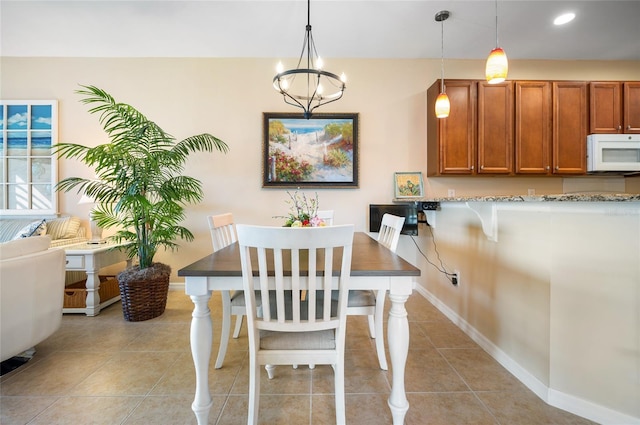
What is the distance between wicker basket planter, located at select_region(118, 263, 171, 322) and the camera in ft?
7.41

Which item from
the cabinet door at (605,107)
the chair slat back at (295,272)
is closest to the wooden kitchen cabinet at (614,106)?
the cabinet door at (605,107)

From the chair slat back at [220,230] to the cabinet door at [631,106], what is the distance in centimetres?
444

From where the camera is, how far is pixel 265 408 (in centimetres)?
130

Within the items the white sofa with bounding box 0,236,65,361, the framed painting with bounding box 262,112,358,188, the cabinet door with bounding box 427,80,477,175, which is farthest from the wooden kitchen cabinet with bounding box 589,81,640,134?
the white sofa with bounding box 0,236,65,361

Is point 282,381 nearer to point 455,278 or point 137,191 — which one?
point 455,278

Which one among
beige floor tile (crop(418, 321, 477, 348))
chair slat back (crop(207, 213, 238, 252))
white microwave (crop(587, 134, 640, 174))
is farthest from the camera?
white microwave (crop(587, 134, 640, 174))

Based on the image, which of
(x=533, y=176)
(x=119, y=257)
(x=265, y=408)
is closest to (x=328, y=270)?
(x=265, y=408)

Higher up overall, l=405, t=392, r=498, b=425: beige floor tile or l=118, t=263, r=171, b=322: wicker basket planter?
l=118, t=263, r=171, b=322: wicker basket planter

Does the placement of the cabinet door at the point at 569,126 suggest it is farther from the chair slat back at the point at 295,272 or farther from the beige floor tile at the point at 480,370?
the chair slat back at the point at 295,272

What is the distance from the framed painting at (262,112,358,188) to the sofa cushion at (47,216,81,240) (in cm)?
226

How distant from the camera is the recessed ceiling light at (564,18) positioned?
2.42m

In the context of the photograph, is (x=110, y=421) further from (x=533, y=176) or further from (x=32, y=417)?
(x=533, y=176)

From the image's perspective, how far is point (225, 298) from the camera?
1575 millimetres

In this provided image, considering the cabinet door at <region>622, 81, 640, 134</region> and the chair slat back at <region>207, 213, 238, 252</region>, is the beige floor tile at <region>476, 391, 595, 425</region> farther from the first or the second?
the cabinet door at <region>622, 81, 640, 134</region>
